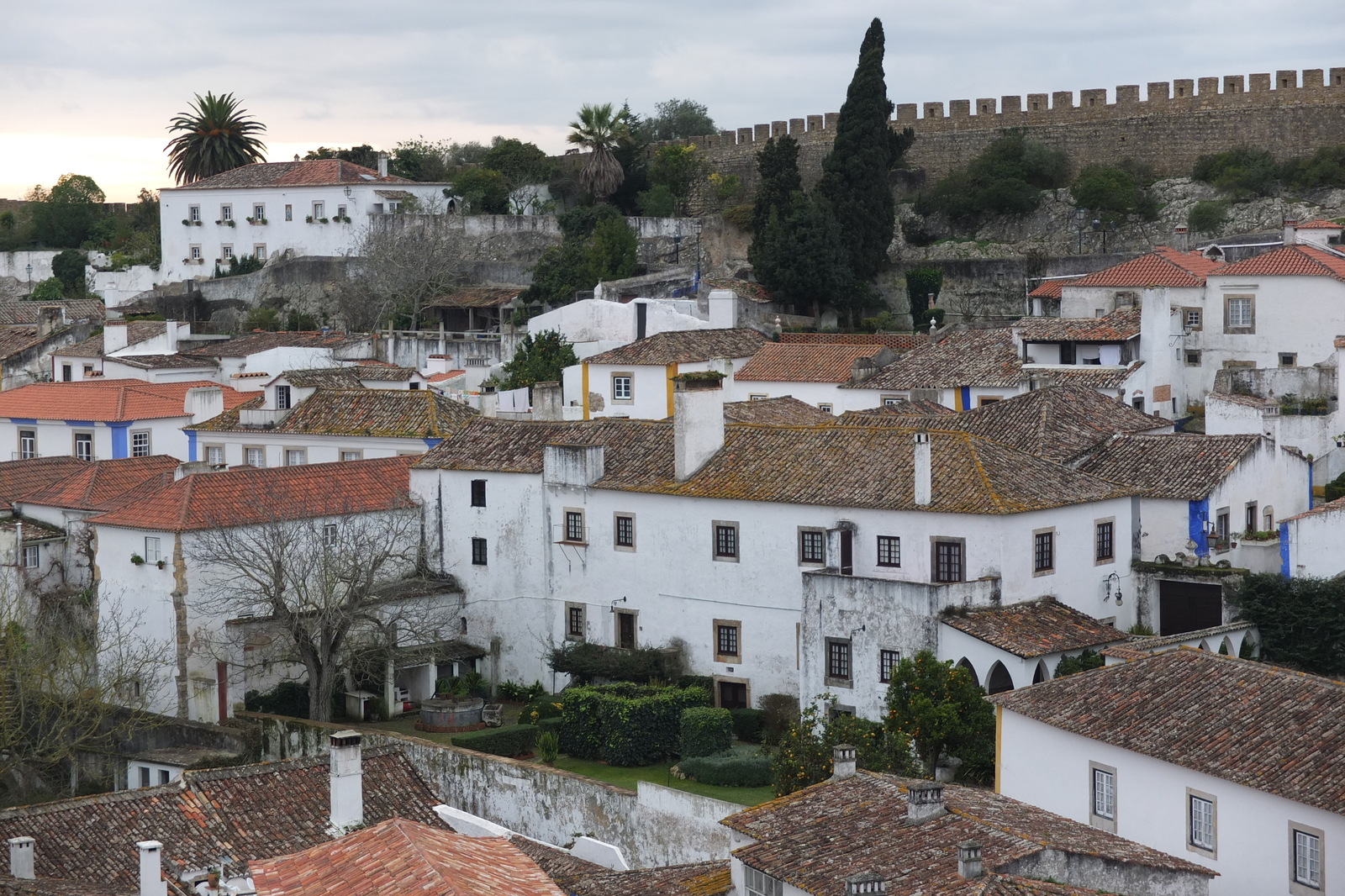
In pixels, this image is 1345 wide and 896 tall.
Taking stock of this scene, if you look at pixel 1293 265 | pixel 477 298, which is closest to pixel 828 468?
pixel 1293 265

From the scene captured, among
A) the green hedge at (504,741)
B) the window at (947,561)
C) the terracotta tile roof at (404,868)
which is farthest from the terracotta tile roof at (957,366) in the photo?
the terracotta tile roof at (404,868)

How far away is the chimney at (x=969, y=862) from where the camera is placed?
690 inches

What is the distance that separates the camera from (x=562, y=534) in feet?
119

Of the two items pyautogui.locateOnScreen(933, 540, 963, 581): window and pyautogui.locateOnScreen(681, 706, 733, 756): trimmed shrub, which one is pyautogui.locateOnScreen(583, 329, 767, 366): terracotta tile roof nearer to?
pyautogui.locateOnScreen(933, 540, 963, 581): window

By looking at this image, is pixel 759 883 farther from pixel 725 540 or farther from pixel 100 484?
pixel 100 484

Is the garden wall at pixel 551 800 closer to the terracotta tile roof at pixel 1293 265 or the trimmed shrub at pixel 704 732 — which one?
the trimmed shrub at pixel 704 732

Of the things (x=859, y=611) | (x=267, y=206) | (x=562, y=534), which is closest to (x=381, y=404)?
(x=562, y=534)

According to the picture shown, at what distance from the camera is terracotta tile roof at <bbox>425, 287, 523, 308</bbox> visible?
206 ft

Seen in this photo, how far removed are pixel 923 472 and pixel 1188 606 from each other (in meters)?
5.39

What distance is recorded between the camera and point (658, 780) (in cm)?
3039

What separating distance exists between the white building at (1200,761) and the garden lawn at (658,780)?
4.58 m

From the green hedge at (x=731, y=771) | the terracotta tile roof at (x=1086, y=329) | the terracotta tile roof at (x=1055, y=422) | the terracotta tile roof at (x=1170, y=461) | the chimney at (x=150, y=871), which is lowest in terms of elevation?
the green hedge at (x=731, y=771)

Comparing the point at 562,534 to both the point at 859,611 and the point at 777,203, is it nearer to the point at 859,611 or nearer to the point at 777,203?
the point at 859,611

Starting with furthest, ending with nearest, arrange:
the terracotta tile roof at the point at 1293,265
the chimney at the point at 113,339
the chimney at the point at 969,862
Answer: the chimney at the point at 113,339 < the terracotta tile roof at the point at 1293,265 < the chimney at the point at 969,862
